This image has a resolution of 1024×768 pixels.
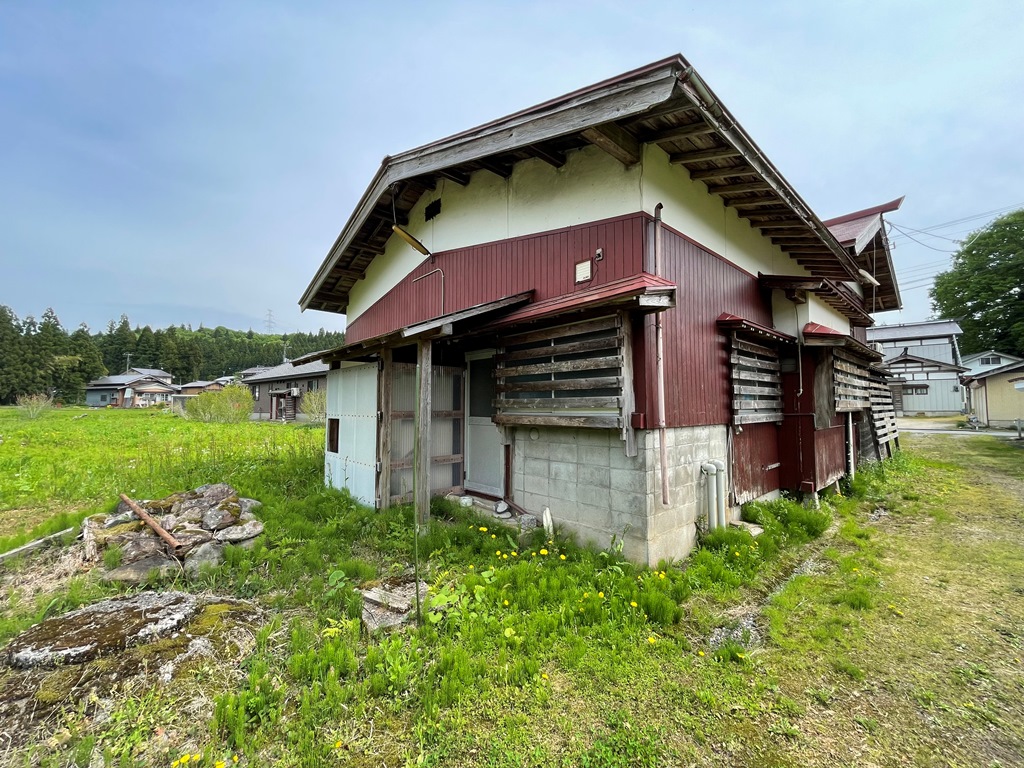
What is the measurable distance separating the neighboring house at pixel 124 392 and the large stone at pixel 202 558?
52.3 metres

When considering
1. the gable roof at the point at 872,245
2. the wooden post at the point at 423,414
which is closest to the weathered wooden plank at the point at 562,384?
the wooden post at the point at 423,414

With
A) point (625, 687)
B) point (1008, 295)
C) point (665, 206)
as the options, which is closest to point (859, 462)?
point (665, 206)

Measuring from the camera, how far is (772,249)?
6.73 metres

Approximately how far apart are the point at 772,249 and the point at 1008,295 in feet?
133

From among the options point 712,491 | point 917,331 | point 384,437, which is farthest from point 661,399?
point 917,331

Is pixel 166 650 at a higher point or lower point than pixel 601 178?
lower

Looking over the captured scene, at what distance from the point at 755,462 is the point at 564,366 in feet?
11.0

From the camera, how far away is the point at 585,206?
15.3 ft

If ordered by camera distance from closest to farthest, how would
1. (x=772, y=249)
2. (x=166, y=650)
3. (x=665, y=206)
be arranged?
(x=166, y=650)
(x=665, y=206)
(x=772, y=249)

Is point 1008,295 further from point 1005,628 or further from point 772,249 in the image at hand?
point 1005,628

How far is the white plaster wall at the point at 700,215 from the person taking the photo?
4359 mm

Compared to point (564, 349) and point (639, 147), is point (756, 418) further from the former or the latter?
point (639, 147)

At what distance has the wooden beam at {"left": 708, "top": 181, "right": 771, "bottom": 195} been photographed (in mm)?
4910

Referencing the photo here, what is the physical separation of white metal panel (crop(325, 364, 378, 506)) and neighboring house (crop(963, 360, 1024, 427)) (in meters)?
25.7
